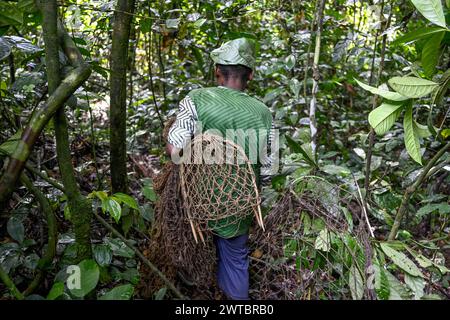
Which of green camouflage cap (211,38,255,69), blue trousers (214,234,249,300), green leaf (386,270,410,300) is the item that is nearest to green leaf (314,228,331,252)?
green leaf (386,270,410,300)

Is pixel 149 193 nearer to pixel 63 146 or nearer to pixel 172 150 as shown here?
pixel 172 150

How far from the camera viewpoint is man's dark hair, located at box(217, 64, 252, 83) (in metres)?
1.98

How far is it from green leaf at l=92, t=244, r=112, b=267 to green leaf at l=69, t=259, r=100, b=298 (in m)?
0.42

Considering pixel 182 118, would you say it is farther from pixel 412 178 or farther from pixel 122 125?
pixel 412 178

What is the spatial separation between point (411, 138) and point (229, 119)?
0.80 metres

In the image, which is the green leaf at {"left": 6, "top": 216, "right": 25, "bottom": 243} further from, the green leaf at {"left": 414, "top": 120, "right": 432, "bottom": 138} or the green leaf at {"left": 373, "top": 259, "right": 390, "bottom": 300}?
the green leaf at {"left": 414, "top": 120, "right": 432, "bottom": 138}

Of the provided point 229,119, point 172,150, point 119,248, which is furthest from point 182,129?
point 119,248

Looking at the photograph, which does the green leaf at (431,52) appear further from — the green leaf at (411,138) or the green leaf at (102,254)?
the green leaf at (102,254)

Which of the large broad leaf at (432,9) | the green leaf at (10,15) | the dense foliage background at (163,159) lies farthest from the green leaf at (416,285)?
the green leaf at (10,15)

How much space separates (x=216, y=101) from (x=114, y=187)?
0.68m

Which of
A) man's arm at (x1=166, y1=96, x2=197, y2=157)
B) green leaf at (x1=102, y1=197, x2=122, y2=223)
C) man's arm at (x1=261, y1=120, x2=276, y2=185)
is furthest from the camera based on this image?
man's arm at (x1=261, y1=120, x2=276, y2=185)

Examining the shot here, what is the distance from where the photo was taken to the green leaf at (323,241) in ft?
4.88

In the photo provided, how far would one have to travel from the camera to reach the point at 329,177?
7.75 ft
